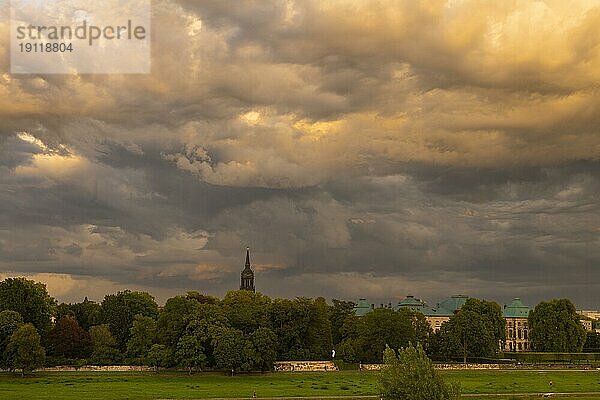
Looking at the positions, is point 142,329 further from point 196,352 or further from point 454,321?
point 454,321

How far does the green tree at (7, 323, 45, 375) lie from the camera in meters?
96.2

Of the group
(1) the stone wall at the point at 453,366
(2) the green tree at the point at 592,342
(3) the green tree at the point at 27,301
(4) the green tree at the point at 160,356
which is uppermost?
(3) the green tree at the point at 27,301

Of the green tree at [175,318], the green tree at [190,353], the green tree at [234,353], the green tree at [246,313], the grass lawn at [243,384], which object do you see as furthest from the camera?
the green tree at [246,313]

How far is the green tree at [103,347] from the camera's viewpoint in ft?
356

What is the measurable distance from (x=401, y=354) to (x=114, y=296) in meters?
91.3

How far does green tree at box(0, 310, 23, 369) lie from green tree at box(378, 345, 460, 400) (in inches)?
2647

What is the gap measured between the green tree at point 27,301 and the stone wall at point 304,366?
117 feet

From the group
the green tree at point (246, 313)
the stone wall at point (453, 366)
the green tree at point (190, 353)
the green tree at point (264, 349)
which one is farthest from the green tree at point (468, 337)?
the green tree at point (190, 353)

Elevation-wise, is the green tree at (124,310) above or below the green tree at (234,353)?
above

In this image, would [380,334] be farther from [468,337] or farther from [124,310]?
[124,310]

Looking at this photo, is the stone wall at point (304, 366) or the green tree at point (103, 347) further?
the green tree at point (103, 347)

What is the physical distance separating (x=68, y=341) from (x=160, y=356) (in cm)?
1937

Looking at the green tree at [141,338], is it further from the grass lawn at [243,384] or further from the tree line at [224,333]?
the grass lawn at [243,384]

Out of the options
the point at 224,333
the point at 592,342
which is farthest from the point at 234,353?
the point at 592,342
